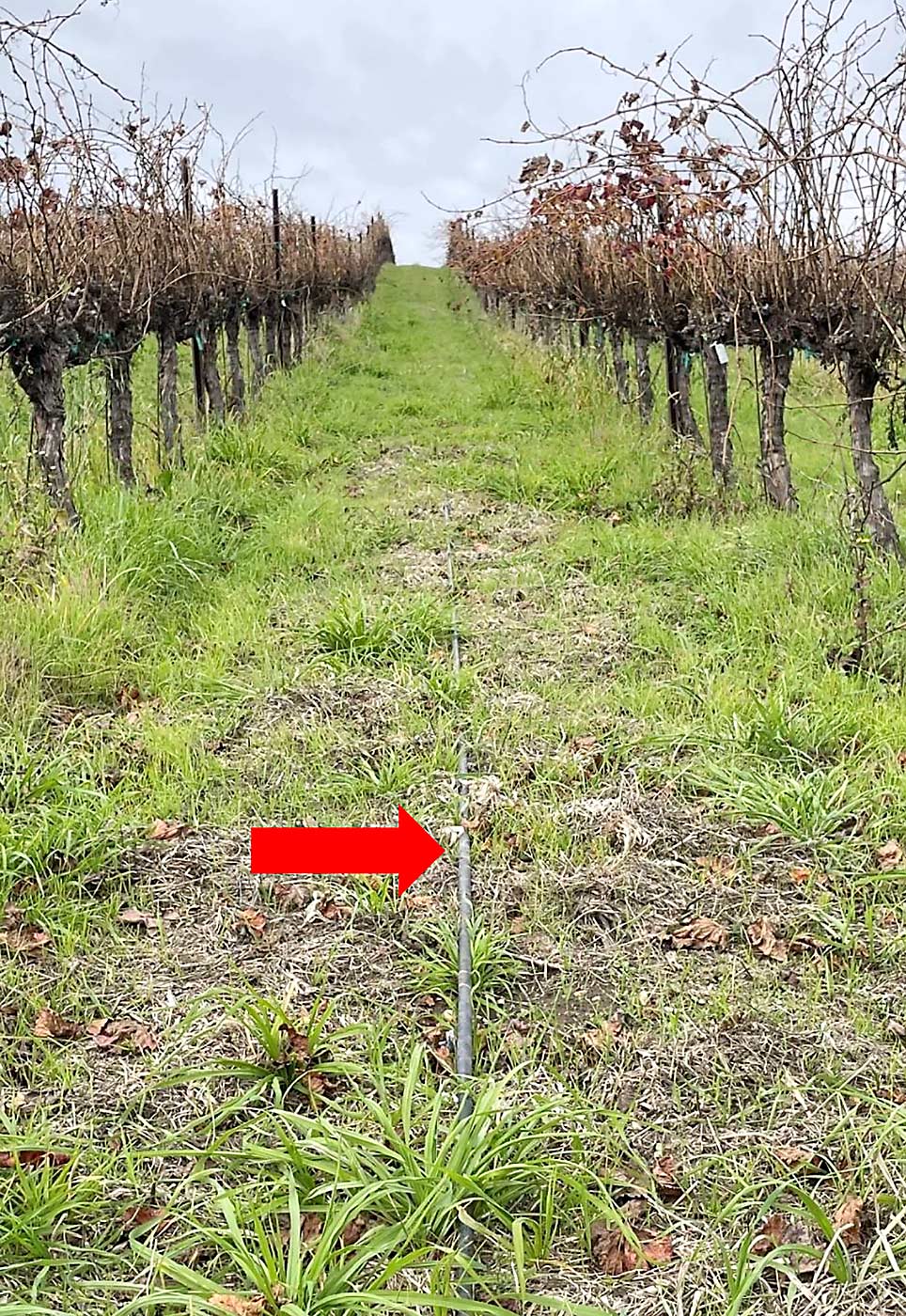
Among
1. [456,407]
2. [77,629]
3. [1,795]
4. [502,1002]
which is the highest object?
[456,407]

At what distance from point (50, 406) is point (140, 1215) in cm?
466

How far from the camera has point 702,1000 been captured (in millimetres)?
2562

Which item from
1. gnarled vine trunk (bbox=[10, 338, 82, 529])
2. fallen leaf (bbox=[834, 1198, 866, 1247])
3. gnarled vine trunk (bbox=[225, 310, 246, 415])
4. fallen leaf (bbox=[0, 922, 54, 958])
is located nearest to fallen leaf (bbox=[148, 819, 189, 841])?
fallen leaf (bbox=[0, 922, 54, 958])

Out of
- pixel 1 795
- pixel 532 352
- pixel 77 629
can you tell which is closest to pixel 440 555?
pixel 77 629

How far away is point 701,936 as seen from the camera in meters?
2.80

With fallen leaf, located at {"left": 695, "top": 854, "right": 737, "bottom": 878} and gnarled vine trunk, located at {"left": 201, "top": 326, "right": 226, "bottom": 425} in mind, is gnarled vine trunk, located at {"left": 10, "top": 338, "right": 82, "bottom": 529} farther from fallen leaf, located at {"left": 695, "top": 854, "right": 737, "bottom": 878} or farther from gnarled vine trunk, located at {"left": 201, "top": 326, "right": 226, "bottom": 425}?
fallen leaf, located at {"left": 695, "top": 854, "right": 737, "bottom": 878}

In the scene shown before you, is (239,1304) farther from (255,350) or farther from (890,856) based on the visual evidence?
(255,350)

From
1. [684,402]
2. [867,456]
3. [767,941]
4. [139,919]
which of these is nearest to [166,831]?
[139,919]

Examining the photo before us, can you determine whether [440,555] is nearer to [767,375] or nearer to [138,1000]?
[767,375]

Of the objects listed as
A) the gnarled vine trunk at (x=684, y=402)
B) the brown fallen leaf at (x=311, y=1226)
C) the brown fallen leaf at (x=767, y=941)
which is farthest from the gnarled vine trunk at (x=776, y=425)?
the brown fallen leaf at (x=311, y=1226)

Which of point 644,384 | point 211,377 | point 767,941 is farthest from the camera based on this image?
point 644,384

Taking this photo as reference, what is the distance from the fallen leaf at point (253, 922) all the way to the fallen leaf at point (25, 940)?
527 mm

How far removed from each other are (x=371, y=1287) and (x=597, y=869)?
155 cm

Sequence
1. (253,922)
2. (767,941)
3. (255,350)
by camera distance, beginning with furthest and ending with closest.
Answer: (255,350) → (253,922) → (767,941)
